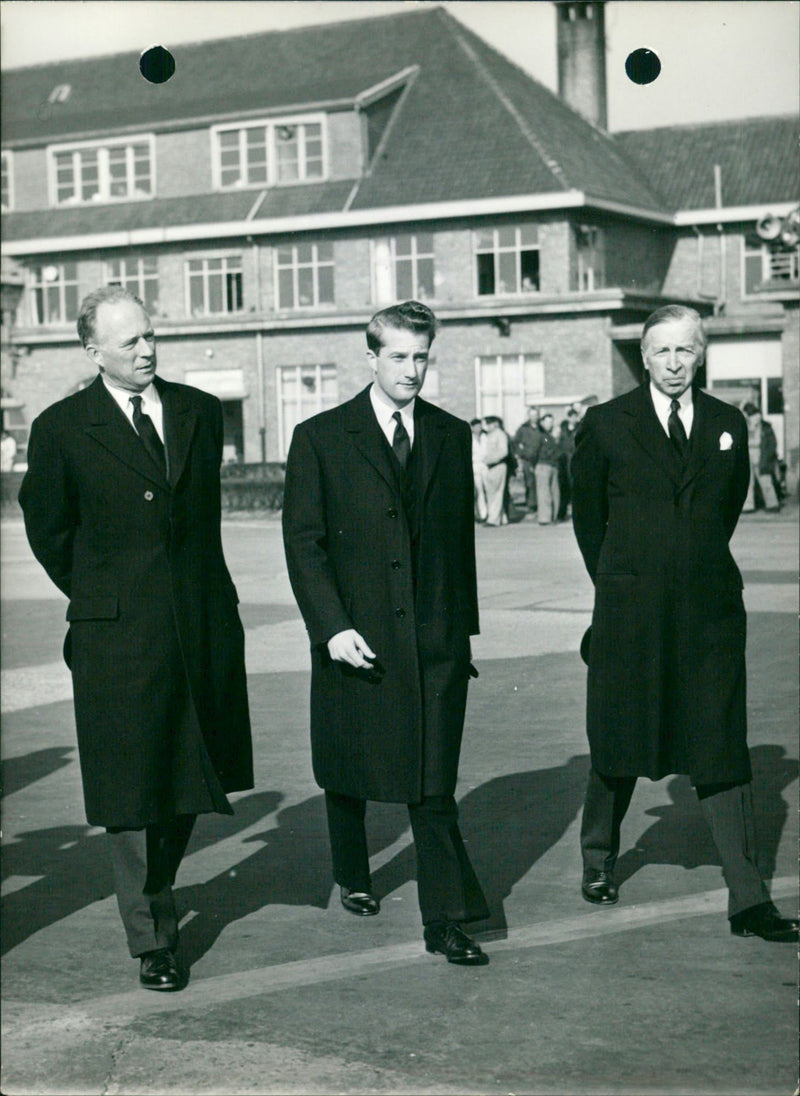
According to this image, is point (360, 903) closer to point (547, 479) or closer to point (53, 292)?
point (547, 479)

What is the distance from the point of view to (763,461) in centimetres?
2742

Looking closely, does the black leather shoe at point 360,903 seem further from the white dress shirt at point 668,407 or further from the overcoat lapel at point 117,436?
the white dress shirt at point 668,407

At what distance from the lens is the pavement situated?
408 centimetres

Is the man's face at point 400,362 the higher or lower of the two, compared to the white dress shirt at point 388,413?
higher

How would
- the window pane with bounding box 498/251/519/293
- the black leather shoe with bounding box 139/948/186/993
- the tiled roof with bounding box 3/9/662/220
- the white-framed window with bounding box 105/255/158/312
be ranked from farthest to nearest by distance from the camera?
the white-framed window with bounding box 105/255/158/312, the tiled roof with bounding box 3/9/662/220, the window pane with bounding box 498/251/519/293, the black leather shoe with bounding box 139/948/186/993

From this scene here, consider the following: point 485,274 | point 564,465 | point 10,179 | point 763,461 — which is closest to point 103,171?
point 10,179

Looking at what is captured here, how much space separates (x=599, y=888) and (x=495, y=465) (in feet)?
70.7

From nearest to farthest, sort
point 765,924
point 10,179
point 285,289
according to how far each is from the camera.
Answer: point 765,924 < point 285,289 < point 10,179

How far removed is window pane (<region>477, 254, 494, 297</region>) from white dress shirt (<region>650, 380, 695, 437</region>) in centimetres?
3986

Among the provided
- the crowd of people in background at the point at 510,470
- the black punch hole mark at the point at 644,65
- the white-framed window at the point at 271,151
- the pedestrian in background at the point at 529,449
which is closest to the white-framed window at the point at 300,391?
the white-framed window at the point at 271,151

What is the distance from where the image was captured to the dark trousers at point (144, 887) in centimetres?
490

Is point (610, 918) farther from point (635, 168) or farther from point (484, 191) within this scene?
point (635, 168)

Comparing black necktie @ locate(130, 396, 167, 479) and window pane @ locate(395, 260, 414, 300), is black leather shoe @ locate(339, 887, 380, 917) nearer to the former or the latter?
black necktie @ locate(130, 396, 167, 479)

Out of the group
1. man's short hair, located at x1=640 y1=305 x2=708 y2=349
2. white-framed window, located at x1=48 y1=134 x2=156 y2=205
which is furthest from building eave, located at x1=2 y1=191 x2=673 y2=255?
man's short hair, located at x1=640 y1=305 x2=708 y2=349
